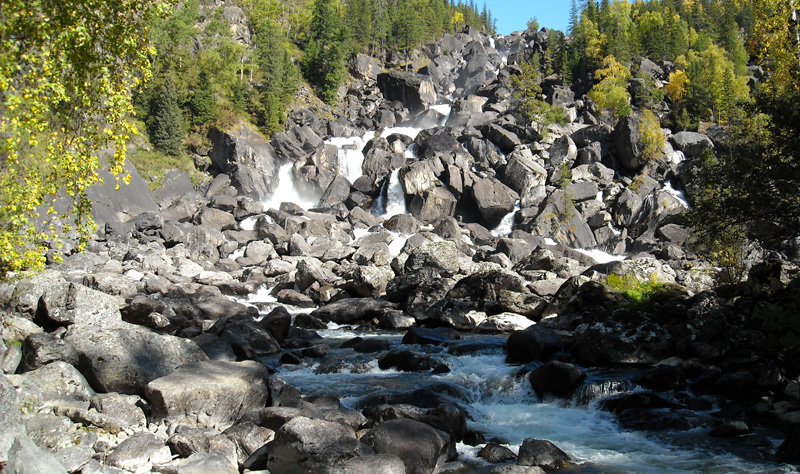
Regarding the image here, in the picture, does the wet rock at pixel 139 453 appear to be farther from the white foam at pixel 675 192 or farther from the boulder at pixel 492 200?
the white foam at pixel 675 192

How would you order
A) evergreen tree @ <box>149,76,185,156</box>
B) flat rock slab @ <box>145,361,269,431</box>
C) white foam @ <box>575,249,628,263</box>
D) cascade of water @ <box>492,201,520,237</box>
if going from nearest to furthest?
flat rock slab @ <box>145,361,269,431</box>
white foam @ <box>575,249,628,263</box>
cascade of water @ <box>492,201,520,237</box>
evergreen tree @ <box>149,76,185,156</box>

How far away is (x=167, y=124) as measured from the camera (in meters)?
51.1

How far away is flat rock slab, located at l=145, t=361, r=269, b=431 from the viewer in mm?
9328

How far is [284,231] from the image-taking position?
37.9 m

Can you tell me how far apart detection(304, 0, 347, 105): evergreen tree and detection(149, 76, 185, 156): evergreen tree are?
23192 mm

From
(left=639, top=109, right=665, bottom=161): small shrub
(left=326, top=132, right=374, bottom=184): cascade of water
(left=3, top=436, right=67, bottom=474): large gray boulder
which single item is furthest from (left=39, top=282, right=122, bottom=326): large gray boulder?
(left=639, top=109, right=665, bottom=161): small shrub

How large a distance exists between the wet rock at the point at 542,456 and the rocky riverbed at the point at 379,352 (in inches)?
1.5

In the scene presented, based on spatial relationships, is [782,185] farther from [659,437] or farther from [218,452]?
[218,452]

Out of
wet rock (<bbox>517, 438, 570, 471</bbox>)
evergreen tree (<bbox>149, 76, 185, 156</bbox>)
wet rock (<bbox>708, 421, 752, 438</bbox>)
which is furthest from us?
evergreen tree (<bbox>149, 76, 185, 156</bbox>)

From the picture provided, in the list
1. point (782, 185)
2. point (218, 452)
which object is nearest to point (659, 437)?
point (782, 185)

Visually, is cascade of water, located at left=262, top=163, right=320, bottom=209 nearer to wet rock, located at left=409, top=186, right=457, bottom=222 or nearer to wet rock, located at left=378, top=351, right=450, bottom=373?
wet rock, located at left=409, top=186, right=457, bottom=222

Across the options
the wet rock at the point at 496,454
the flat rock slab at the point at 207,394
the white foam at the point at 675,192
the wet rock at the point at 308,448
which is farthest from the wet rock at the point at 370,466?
the white foam at the point at 675,192

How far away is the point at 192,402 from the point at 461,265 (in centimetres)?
1876

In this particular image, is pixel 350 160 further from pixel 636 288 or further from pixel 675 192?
pixel 636 288
